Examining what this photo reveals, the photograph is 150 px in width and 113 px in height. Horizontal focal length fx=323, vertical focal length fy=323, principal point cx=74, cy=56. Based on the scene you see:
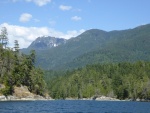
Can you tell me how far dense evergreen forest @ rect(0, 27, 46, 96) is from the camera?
142175mm

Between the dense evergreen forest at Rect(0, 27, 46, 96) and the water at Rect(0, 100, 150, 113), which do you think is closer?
the water at Rect(0, 100, 150, 113)

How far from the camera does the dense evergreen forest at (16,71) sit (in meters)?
142

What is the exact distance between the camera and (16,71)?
15338 cm

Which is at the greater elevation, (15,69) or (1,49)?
(1,49)

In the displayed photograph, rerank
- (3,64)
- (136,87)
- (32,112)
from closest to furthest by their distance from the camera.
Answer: (32,112) < (3,64) < (136,87)

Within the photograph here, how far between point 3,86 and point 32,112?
66.3 meters

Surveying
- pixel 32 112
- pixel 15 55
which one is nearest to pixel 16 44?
pixel 15 55

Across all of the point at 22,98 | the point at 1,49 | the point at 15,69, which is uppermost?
the point at 1,49

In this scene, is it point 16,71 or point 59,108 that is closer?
point 59,108

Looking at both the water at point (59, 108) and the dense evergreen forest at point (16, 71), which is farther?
the dense evergreen forest at point (16, 71)

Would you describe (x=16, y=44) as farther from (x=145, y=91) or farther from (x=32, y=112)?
(x=32, y=112)

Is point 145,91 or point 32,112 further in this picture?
point 145,91

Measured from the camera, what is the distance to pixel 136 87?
198 metres

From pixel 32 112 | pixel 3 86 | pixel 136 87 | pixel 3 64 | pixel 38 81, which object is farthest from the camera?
pixel 136 87
